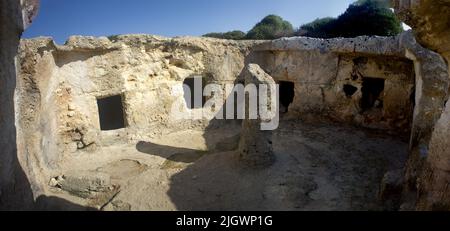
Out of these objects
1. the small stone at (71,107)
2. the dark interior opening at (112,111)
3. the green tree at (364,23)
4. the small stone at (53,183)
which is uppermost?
the green tree at (364,23)

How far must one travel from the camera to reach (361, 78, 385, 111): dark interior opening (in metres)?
9.51

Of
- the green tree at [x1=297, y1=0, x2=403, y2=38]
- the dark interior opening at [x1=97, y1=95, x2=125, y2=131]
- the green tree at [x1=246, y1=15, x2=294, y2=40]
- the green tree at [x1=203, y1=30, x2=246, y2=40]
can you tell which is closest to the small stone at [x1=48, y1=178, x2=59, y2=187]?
the dark interior opening at [x1=97, y1=95, x2=125, y2=131]

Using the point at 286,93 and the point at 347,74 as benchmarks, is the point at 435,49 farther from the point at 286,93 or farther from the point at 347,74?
the point at 286,93

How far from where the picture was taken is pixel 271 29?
2300 centimetres

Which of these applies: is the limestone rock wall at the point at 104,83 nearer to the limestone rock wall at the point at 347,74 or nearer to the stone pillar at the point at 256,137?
the limestone rock wall at the point at 347,74

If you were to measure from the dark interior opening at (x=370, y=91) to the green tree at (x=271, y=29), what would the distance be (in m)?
12.5

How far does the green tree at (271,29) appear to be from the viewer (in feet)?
71.6

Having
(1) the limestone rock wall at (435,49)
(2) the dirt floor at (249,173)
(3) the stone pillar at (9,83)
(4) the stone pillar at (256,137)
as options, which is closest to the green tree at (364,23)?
(2) the dirt floor at (249,173)

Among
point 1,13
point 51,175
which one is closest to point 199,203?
A: point 51,175

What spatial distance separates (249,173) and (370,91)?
5.30m

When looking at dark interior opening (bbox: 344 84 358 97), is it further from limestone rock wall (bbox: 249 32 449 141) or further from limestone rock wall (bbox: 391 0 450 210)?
limestone rock wall (bbox: 391 0 450 210)

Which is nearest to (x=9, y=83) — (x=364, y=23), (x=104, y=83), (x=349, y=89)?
(x=104, y=83)

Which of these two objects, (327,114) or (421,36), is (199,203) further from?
(327,114)
